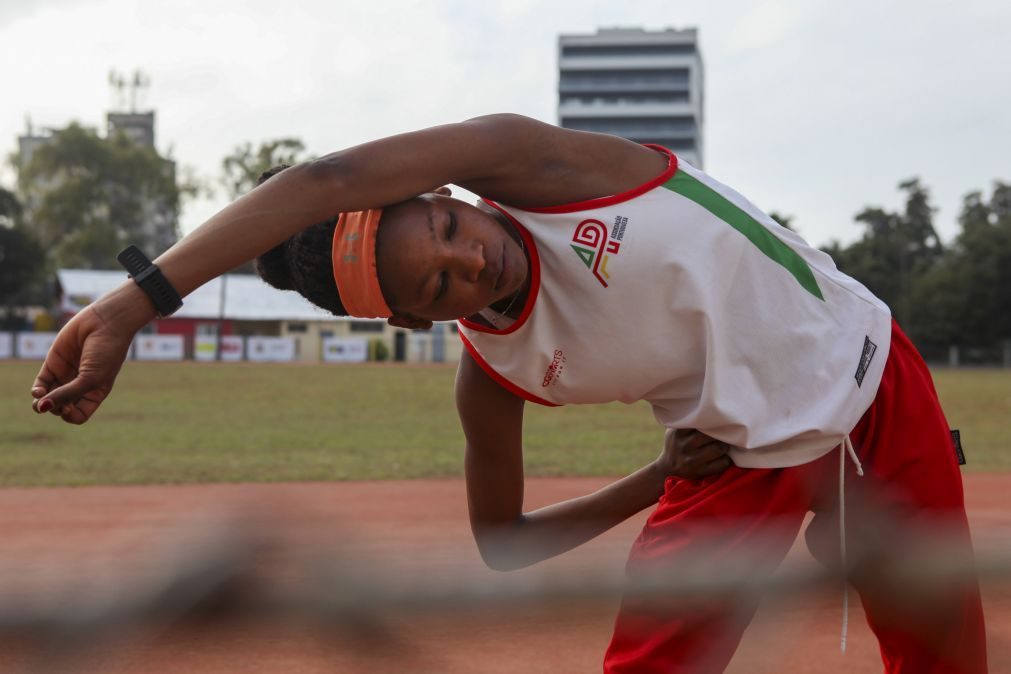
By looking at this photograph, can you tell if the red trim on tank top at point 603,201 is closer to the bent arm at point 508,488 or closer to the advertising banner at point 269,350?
the bent arm at point 508,488

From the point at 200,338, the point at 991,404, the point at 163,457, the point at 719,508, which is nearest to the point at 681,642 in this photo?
the point at 719,508

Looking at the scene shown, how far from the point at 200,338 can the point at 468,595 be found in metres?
39.7

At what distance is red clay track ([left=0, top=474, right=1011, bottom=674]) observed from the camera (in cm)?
90

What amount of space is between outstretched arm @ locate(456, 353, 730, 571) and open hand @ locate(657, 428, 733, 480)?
0.01 meters

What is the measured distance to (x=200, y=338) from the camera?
38.8 metres

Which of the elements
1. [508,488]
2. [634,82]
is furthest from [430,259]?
[634,82]

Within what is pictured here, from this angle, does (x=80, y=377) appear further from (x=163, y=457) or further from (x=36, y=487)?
(x=163, y=457)

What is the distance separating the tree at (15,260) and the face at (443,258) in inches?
2165

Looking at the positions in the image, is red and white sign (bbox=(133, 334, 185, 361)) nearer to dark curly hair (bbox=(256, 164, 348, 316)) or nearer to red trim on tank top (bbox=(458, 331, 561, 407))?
red trim on tank top (bbox=(458, 331, 561, 407))

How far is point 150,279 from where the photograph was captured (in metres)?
1.48

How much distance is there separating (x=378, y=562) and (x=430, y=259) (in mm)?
893

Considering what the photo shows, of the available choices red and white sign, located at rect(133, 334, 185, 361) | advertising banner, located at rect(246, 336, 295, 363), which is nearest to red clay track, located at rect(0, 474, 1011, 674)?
red and white sign, located at rect(133, 334, 185, 361)

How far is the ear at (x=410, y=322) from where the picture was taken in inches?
73.6

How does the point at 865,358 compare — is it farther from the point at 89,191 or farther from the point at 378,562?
the point at 89,191
